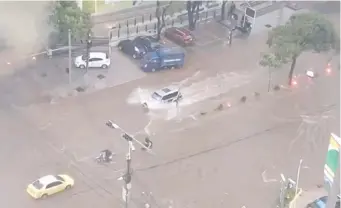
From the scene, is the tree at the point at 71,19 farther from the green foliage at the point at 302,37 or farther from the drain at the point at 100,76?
the green foliage at the point at 302,37

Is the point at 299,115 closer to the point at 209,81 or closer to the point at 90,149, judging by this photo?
the point at 209,81

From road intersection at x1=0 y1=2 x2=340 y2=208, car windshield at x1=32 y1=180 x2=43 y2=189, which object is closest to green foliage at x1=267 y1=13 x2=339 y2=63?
road intersection at x1=0 y1=2 x2=340 y2=208

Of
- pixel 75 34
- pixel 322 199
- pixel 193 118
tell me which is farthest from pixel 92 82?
pixel 322 199

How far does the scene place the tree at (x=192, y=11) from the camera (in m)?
38.2

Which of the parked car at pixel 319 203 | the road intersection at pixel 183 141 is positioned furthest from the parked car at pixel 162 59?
the parked car at pixel 319 203

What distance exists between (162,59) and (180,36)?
9.69ft

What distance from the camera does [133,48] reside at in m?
35.6

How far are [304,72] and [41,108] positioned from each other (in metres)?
11.4

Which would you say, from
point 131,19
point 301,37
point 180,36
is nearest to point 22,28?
point 131,19

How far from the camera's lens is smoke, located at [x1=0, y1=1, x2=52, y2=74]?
114 feet

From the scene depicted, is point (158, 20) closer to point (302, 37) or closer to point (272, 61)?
point (272, 61)

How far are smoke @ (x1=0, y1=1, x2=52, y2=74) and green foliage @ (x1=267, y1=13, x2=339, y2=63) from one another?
975 centimetres

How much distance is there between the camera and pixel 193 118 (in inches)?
1248

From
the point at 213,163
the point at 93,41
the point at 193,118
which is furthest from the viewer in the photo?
the point at 93,41
